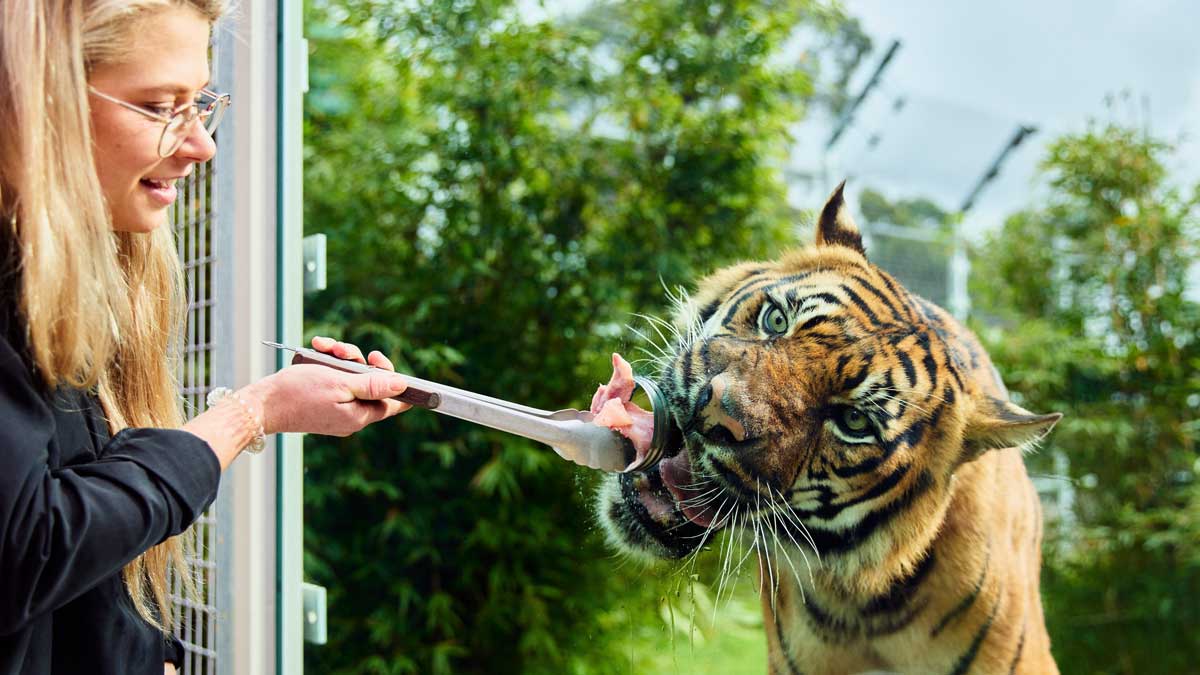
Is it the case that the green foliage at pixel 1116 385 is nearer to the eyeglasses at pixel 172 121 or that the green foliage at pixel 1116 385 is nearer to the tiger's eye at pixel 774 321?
the tiger's eye at pixel 774 321

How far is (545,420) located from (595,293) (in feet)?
2.67

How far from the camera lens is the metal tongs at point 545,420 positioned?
866mm

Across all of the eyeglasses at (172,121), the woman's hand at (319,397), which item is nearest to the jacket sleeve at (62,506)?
the woman's hand at (319,397)

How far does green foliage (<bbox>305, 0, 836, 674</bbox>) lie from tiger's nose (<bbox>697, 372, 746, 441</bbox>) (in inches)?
20.6

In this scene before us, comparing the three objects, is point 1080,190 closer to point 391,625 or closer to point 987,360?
point 987,360

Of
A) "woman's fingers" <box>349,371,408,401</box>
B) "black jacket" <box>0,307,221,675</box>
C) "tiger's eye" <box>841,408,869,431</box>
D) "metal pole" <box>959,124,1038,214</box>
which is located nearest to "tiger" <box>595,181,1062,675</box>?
"tiger's eye" <box>841,408,869,431</box>

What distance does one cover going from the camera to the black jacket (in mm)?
628

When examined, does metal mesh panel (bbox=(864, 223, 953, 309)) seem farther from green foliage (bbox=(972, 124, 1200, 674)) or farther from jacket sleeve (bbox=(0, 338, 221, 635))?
jacket sleeve (bbox=(0, 338, 221, 635))

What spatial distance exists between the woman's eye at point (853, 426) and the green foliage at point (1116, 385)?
17 centimetres

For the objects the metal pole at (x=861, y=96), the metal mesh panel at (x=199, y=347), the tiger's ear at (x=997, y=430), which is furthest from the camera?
the metal mesh panel at (x=199, y=347)

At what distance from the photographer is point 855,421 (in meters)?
0.89

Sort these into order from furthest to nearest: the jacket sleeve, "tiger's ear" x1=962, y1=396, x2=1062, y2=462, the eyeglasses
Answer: "tiger's ear" x1=962, y1=396, x2=1062, y2=462 < the eyeglasses < the jacket sleeve

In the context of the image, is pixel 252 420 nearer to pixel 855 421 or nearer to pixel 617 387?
pixel 617 387

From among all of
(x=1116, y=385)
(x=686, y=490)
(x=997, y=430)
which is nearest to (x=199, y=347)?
(x=686, y=490)
